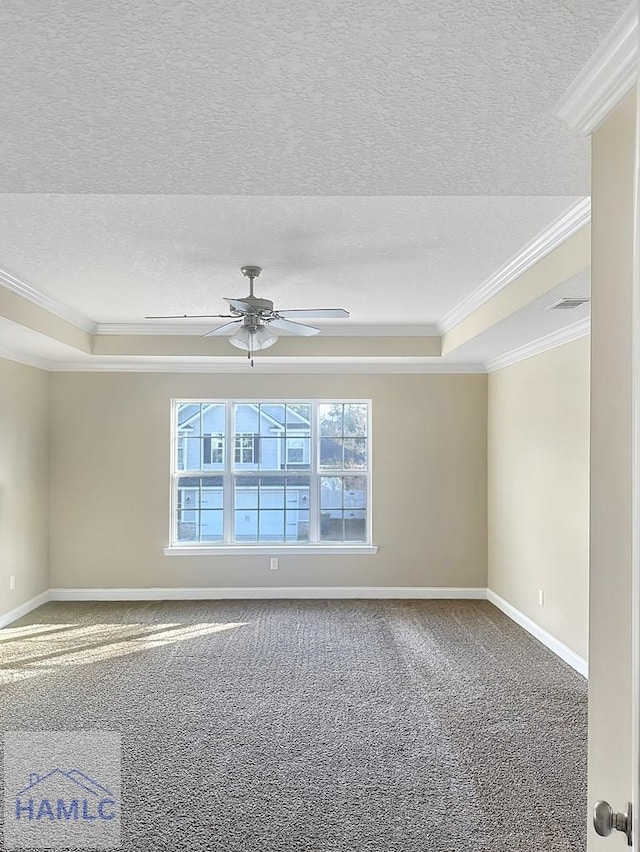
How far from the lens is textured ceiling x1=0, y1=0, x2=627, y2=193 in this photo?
4.38 feet

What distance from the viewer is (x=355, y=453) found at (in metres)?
7.36

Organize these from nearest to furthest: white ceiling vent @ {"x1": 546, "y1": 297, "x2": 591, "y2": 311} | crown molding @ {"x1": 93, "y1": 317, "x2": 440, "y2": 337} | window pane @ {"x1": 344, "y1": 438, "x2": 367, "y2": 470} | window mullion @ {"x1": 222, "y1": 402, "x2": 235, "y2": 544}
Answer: white ceiling vent @ {"x1": 546, "y1": 297, "x2": 591, "y2": 311} < crown molding @ {"x1": 93, "y1": 317, "x2": 440, "y2": 337} < window mullion @ {"x1": 222, "y1": 402, "x2": 235, "y2": 544} < window pane @ {"x1": 344, "y1": 438, "x2": 367, "y2": 470}

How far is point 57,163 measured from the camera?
195cm

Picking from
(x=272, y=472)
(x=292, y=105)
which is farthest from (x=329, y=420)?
(x=292, y=105)

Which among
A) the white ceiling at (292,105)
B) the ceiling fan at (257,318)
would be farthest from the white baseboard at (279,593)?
the white ceiling at (292,105)

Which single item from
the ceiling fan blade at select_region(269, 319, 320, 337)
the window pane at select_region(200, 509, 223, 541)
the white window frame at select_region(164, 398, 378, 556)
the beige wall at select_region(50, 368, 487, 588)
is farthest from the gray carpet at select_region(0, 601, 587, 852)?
the ceiling fan blade at select_region(269, 319, 320, 337)

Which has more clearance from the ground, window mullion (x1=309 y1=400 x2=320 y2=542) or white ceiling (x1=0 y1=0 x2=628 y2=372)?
white ceiling (x1=0 y1=0 x2=628 y2=372)

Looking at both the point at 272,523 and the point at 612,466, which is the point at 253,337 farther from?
the point at 272,523

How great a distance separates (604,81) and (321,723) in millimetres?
3481

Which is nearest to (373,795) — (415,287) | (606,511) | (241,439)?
(606,511)

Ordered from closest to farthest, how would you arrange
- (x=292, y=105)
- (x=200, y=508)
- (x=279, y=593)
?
(x=292, y=105) < (x=279, y=593) < (x=200, y=508)

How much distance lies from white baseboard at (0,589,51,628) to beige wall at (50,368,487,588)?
204 millimetres

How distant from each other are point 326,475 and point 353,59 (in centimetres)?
600

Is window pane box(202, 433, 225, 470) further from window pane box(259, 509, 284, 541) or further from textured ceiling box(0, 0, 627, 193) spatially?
textured ceiling box(0, 0, 627, 193)
